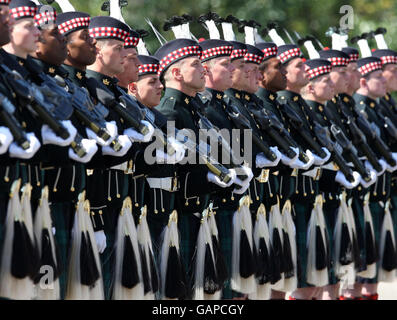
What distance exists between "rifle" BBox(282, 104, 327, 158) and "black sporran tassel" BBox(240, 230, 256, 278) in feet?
4.77

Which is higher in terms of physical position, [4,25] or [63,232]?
[4,25]

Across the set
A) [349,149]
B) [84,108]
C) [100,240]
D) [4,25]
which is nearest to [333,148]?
[349,149]

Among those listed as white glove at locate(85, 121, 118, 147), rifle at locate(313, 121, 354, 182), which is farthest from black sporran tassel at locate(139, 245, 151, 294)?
rifle at locate(313, 121, 354, 182)

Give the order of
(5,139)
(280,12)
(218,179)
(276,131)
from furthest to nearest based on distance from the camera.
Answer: (280,12) < (276,131) < (218,179) < (5,139)

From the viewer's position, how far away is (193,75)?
8.69 m

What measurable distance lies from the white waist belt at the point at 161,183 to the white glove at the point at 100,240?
76 cm

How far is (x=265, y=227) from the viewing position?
31.4 feet

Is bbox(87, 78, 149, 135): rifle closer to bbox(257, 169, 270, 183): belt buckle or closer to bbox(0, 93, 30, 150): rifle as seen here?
bbox(0, 93, 30, 150): rifle

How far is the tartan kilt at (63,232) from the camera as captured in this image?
7113mm

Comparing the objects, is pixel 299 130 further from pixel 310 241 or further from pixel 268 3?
pixel 268 3

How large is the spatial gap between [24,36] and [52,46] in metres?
0.38

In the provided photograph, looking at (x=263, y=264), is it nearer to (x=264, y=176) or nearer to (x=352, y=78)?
(x=264, y=176)

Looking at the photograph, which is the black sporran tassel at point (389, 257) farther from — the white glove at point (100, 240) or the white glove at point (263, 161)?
the white glove at point (100, 240)

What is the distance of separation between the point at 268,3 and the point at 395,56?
5157 mm
